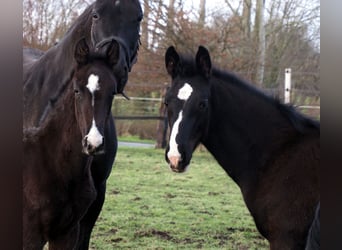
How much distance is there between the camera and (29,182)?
2.34 meters

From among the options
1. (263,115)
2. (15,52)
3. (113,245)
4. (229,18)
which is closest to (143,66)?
(229,18)

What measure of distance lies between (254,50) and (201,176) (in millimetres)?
2520

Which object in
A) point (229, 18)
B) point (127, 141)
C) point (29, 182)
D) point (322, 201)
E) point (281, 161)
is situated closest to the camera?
point (322, 201)

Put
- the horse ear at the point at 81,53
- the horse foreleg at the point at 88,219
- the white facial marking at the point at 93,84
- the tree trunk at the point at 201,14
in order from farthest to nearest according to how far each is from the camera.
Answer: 1. the tree trunk at the point at 201,14
2. the horse foreleg at the point at 88,219
3. the horse ear at the point at 81,53
4. the white facial marking at the point at 93,84

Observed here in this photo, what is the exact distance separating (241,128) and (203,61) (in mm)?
477

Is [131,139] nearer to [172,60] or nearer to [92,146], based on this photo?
[172,60]

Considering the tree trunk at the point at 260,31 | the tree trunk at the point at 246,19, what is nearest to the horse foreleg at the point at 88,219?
the tree trunk at the point at 260,31

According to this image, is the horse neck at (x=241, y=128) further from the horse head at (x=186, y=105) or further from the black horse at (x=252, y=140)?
the horse head at (x=186, y=105)

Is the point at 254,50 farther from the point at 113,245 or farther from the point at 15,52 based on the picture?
the point at 15,52

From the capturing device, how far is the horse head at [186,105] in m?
2.54

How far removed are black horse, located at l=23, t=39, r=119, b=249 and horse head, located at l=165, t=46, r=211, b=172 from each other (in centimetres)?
42

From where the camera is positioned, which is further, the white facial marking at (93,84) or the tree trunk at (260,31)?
the tree trunk at (260,31)

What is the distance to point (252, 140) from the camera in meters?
2.79

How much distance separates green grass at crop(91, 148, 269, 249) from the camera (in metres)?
4.52
